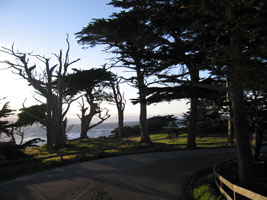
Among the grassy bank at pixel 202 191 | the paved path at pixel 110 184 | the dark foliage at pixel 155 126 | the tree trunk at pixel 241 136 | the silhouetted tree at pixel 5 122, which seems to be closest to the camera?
the grassy bank at pixel 202 191

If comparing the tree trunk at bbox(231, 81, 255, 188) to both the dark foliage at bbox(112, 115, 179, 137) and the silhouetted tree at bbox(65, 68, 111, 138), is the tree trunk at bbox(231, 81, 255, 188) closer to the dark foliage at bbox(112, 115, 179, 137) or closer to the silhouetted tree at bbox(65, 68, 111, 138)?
the silhouetted tree at bbox(65, 68, 111, 138)

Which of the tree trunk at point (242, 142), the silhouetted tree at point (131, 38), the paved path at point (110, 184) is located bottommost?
the paved path at point (110, 184)

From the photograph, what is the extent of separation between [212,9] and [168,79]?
13.4 ft

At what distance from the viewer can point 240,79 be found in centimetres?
588

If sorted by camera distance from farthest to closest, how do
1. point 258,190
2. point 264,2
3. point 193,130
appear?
1. point 193,130
2. point 258,190
3. point 264,2

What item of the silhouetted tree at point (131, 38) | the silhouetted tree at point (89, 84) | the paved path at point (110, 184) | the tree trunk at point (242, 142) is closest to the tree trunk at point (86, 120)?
the silhouetted tree at point (89, 84)

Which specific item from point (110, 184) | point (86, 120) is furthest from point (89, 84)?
A: point (110, 184)

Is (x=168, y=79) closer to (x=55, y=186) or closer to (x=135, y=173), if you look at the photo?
(x=135, y=173)

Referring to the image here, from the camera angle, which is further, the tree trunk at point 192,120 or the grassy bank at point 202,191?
the tree trunk at point 192,120

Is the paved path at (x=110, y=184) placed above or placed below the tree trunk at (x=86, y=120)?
below

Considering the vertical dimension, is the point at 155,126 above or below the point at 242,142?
below

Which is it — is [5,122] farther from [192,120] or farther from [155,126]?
[155,126]

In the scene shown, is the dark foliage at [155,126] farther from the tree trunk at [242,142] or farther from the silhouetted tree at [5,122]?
the tree trunk at [242,142]

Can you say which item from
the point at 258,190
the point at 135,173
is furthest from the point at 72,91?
the point at 258,190
